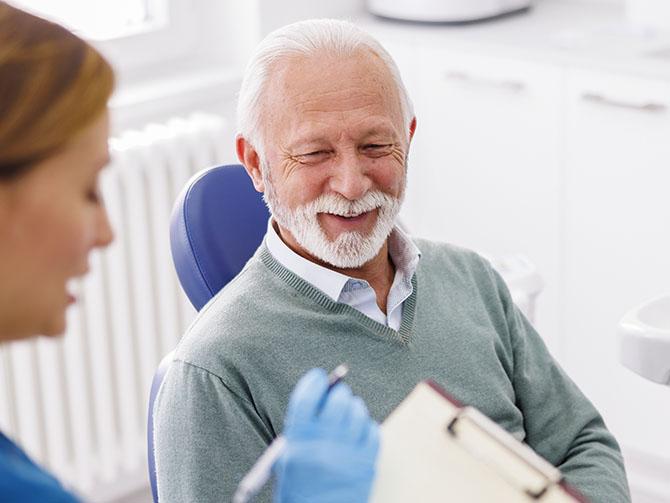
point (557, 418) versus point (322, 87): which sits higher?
point (322, 87)

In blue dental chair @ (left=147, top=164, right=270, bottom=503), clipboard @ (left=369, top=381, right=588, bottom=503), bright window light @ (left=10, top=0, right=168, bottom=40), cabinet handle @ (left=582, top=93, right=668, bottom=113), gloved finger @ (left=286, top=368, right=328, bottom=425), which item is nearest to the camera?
gloved finger @ (left=286, top=368, right=328, bottom=425)

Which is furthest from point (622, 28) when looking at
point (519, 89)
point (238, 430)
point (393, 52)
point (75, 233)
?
point (75, 233)

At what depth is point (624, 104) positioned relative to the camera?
2934 mm

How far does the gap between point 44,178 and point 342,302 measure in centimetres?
89

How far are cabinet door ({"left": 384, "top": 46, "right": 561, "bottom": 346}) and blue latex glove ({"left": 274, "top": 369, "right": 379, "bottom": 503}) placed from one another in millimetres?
2031

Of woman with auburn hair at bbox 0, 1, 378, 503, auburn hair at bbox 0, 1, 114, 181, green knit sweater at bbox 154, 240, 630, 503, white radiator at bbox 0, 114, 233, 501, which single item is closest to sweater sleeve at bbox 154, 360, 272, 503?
green knit sweater at bbox 154, 240, 630, 503

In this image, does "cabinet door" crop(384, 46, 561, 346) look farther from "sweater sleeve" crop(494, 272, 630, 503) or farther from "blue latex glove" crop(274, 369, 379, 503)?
"blue latex glove" crop(274, 369, 379, 503)

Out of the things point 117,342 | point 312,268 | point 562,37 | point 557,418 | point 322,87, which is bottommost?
point 117,342

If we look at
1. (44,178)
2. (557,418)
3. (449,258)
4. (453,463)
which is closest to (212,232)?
(449,258)

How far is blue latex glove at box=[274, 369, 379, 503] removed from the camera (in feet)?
3.80

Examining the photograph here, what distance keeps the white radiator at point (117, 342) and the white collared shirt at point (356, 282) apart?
1.11 meters

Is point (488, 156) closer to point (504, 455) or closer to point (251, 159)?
point (251, 159)

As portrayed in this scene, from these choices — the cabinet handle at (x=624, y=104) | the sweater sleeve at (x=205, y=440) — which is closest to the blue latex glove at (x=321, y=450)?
the sweater sleeve at (x=205, y=440)

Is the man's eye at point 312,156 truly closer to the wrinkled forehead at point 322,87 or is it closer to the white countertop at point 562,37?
the wrinkled forehead at point 322,87
